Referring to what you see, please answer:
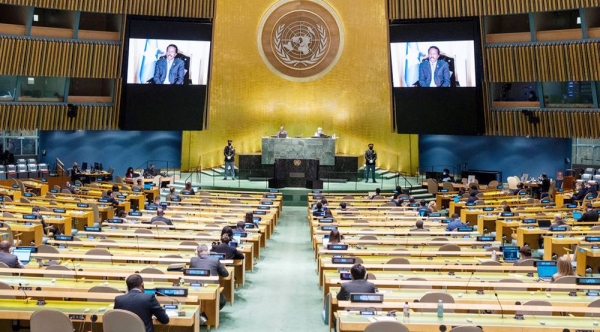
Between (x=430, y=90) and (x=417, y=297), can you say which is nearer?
(x=417, y=297)

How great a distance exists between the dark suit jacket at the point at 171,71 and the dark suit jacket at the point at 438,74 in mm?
8989

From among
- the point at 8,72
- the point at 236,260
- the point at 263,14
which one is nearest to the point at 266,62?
the point at 263,14

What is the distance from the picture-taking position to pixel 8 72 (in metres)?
27.1

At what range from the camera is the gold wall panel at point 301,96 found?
1256 inches

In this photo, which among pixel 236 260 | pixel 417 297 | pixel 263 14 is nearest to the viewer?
pixel 417 297

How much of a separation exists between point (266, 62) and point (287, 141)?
4747mm

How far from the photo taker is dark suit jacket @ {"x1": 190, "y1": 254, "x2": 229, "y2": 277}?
10.4 meters

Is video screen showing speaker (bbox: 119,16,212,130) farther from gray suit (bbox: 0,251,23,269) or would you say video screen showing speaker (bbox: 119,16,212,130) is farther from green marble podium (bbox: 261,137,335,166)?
gray suit (bbox: 0,251,23,269)

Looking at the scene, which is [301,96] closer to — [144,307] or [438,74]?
[438,74]

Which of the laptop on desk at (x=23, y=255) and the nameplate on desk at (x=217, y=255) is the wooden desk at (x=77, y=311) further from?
the laptop on desk at (x=23, y=255)

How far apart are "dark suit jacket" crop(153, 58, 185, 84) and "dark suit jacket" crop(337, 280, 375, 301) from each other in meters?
20.7

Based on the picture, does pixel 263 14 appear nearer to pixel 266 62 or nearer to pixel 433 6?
pixel 266 62

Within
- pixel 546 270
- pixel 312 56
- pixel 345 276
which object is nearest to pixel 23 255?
pixel 345 276

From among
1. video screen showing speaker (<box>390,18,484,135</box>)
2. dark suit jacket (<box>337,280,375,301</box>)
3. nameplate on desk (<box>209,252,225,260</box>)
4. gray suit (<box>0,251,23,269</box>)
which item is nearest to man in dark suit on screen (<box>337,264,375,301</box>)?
dark suit jacket (<box>337,280,375,301</box>)
